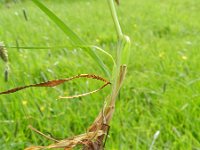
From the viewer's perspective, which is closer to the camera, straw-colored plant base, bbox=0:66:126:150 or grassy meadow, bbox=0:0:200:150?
straw-colored plant base, bbox=0:66:126:150

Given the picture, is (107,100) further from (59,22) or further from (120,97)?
(120,97)

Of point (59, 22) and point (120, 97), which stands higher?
point (59, 22)

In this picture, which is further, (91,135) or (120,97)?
(120,97)

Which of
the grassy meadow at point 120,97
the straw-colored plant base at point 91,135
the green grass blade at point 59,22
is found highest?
the green grass blade at point 59,22

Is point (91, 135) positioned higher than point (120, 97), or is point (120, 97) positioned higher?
point (91, 135)

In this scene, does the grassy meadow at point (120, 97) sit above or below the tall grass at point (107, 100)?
below

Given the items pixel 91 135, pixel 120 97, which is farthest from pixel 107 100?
pixel 120 97

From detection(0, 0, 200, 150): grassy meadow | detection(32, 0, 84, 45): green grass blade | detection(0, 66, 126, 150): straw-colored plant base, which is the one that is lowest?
detection(0, 0, 200, 150): grassy meadow

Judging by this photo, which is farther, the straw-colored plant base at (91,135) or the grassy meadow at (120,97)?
the grassy meadow at (120,97)

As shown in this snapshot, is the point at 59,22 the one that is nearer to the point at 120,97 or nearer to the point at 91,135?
the point at 91,135

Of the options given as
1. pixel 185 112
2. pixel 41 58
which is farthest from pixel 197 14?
pixel 185 112

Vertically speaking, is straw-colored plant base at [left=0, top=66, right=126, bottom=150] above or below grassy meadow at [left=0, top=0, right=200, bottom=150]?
above
